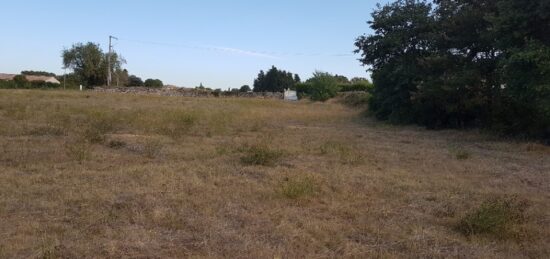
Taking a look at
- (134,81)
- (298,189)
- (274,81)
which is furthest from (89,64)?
(298,189)

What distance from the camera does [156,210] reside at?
17.9 ft

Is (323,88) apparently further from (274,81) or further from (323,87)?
(274,81)

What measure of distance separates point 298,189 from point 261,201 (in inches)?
20.5

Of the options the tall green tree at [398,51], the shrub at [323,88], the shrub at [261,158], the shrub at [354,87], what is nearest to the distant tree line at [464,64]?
the tall green tree at [398,51]

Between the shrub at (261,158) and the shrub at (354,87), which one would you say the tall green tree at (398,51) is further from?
the shrub at (354,87)

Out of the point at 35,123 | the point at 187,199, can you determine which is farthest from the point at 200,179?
the point at 35,123

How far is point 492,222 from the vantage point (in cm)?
498

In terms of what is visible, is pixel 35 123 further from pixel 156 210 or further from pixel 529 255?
pixel 529 255

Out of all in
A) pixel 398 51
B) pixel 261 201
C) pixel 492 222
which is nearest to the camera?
pixel 492 222

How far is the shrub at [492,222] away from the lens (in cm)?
496

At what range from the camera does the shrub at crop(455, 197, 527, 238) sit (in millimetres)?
4961

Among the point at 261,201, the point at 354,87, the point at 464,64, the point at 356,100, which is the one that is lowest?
the point at 261,201

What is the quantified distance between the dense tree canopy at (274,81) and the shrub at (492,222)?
74.4 m

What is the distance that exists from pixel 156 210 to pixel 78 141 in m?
6.20
